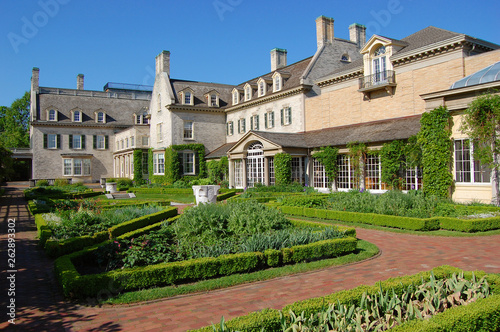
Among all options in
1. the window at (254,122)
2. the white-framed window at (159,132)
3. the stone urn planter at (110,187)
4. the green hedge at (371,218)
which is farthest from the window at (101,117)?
the green hedge at (371,218)

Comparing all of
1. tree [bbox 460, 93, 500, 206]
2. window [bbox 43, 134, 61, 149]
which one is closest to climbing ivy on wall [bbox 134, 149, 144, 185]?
window [bbox 43, 134, 61, 149]

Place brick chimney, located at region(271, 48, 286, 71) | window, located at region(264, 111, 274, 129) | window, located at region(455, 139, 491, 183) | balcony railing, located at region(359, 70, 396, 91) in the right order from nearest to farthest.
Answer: window, located at region(455, 139, 491, 183) → balcony railing, located at region(359, 70, 396, 91) → window, located at region(264, 111, 274, 129) → brick chimney, located at region(271, 48, 286, 71)

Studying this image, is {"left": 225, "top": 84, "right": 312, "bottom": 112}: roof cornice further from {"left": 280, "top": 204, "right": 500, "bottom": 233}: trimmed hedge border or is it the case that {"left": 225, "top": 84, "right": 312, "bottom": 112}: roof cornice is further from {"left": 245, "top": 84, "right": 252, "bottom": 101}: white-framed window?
{"left": 280, "top": 204, "right": 500, "bottom": 233}: trimmed hedge border

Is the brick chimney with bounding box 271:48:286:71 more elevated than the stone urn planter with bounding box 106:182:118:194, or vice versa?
the brick chimney with bounding box 271:48:286:71

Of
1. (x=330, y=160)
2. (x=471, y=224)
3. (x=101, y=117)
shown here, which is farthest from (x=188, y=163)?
(x=471, y=224)

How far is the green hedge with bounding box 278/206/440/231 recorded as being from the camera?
11.8 meters

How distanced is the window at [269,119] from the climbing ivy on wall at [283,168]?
7.25 meters

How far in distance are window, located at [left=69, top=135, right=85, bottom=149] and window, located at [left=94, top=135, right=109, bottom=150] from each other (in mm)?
1626

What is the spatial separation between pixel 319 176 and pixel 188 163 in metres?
15.7

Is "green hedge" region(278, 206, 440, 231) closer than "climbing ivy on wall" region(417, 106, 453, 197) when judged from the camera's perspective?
Yes

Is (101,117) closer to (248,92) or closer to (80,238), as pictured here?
(248,92)

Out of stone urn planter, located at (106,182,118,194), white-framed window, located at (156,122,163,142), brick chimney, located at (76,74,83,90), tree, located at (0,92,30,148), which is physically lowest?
stone urn planter, located at (106,182,118,194)

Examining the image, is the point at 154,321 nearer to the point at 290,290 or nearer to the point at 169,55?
the point at 290,290

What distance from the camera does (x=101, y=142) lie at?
165 feet
